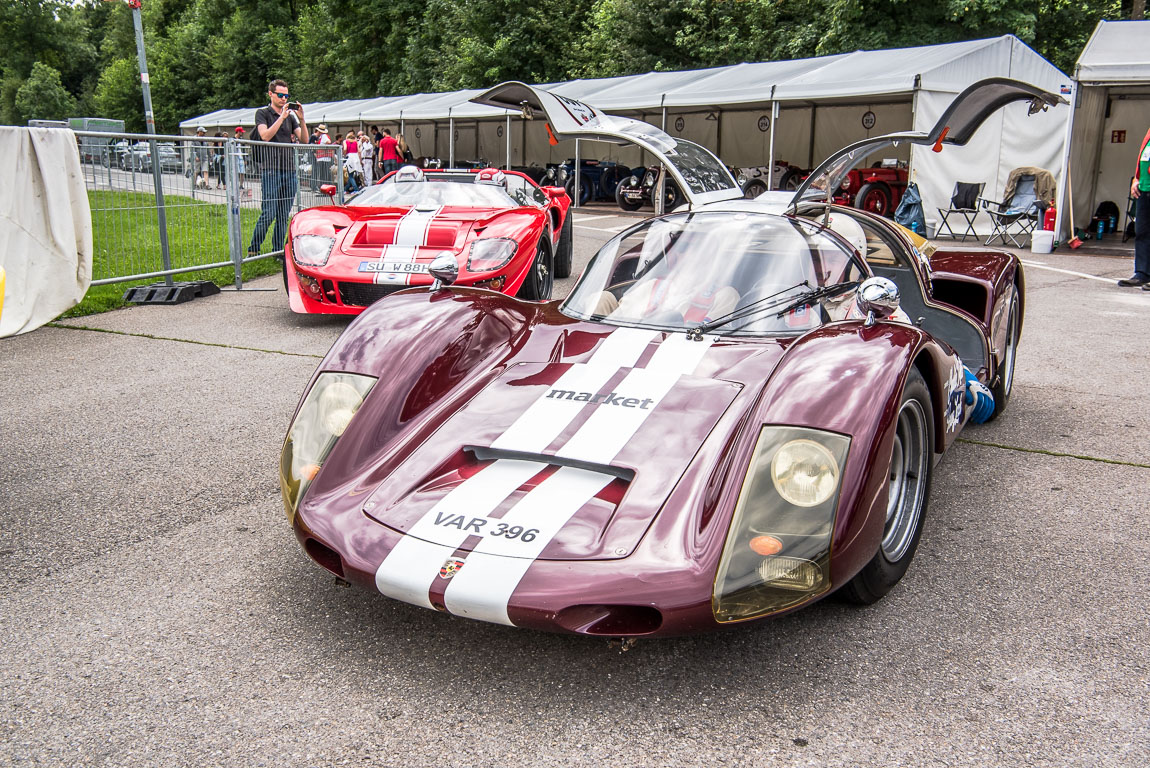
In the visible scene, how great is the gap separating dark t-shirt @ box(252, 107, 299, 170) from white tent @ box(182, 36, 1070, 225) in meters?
8.99

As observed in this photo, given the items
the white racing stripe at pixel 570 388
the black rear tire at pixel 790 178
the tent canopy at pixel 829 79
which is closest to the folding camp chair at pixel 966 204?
the tent canopy at pixel 829 79

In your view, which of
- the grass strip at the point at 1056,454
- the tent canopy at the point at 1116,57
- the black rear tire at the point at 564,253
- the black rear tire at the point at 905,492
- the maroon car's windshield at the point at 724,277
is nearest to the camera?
the black rear tire at the point at 905,492

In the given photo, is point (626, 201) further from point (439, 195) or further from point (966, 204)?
point (439, 195)

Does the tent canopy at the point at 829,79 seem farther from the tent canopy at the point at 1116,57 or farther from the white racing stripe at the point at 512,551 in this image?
the white racing stripe at the point at 512,551

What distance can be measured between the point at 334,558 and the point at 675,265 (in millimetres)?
1767

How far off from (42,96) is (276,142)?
245 ft

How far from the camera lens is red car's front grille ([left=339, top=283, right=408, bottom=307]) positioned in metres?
6.56

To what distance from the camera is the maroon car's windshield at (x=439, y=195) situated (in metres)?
8.00

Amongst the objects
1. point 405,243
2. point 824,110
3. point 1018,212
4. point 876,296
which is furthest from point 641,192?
point 876,296

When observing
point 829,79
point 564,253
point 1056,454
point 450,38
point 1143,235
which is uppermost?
point 450,38

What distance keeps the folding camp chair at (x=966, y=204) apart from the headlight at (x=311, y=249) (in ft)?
35.8

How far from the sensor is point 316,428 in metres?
2.85

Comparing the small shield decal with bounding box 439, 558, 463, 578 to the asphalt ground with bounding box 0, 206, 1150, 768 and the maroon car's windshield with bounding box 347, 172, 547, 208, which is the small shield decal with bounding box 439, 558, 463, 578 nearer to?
the asphalt ground with bounding box 0, 206, 1150, 768

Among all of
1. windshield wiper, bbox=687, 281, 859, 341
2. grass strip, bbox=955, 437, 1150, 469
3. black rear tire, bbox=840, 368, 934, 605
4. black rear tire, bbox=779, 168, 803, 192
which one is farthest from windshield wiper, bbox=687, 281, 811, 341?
black rear tire, bbox=779, 168, 803, 192
